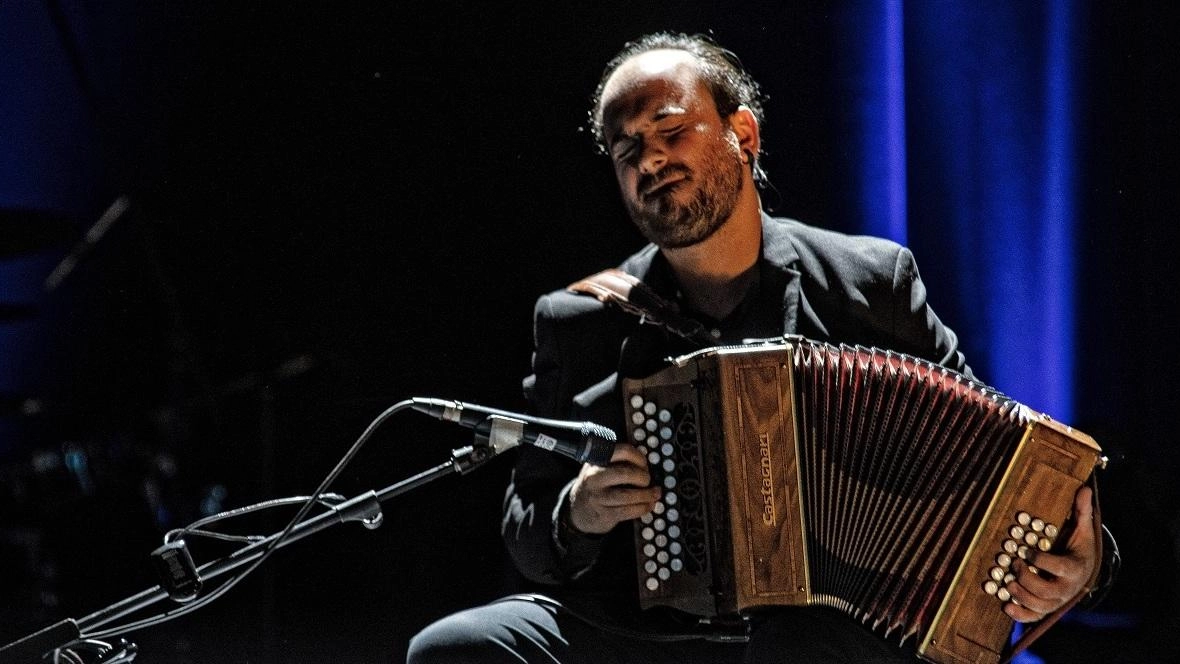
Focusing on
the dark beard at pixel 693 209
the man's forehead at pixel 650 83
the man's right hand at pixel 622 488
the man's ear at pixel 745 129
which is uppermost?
the man's forehead at pixel 650 83

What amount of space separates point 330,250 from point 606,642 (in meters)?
1.41

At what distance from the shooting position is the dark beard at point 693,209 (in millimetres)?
2219

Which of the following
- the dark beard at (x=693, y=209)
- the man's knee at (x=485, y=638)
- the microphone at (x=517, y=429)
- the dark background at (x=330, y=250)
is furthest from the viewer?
Result: the dark background at (x=330, y=250)

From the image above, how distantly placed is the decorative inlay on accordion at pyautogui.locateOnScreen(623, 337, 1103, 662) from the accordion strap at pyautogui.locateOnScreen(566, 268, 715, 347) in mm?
250

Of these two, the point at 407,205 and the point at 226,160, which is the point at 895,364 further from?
the point at 226,160

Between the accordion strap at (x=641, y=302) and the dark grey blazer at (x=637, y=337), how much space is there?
0.04 metres

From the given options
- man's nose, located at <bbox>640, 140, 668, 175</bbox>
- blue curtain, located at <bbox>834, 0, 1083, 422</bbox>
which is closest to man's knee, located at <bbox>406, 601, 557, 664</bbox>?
man's nose, located at <bbox>640, 140, 668, 175</bbox>

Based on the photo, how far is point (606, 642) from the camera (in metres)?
2.05

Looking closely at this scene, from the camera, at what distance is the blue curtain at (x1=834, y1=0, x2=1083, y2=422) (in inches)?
98.1

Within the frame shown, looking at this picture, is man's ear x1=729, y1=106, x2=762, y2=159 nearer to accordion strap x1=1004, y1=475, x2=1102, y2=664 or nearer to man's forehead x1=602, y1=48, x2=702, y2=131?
man's forehead x1=602, y1=48, x2=702, y2=131

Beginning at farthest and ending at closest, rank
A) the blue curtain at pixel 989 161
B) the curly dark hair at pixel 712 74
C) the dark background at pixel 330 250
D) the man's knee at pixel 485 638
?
1. the dark background at pixel 330 250
2. the blue curtain at pixel 989 161
3. the curly dark hair at pixel 712 74
4. the man's knee at pixel 485 638

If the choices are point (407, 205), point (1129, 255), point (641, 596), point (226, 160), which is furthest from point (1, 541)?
point (1129, 255)

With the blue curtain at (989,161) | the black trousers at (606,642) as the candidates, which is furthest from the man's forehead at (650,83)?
the black trousers at (606,642)

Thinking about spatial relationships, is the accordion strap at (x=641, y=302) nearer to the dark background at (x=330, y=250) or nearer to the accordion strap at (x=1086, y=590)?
the dark background at (x=330, y=250)
